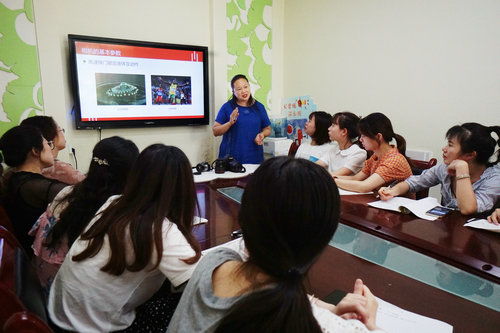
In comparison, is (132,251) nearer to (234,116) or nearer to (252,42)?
(234,116)

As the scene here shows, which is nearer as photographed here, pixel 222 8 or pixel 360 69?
pixel 360 69

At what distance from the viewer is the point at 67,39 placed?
2887 millimetres

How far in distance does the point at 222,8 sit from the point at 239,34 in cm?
33

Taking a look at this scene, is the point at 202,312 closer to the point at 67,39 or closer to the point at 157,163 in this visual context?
the point at 157,163

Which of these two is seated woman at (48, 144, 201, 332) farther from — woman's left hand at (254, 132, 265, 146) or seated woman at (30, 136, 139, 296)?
woman's left hand at (254, 132, 265, 146)

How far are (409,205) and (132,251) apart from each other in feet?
4.27

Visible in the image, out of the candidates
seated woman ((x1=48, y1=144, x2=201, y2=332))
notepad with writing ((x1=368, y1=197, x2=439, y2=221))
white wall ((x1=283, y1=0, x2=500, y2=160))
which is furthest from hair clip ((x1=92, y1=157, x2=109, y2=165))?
white wall ((x1=283, y1=0, x2=500, y2=160))

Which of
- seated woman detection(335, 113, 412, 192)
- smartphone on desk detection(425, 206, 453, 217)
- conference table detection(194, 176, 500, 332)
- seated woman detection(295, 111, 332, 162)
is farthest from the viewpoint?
seated woman detection(295, 111, 332, 162)

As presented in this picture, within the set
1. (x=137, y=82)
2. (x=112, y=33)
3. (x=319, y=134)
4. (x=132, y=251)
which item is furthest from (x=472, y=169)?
(x=112, y=33)

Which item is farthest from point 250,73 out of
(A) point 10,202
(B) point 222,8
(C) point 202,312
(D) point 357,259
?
(C) point 202,312

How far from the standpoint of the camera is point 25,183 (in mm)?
1562

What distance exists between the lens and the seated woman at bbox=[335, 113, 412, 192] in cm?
196

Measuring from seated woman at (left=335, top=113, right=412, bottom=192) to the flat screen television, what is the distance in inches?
79.0

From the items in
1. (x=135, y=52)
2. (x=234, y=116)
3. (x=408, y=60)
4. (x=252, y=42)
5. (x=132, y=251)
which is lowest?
(x=132, y=251)
